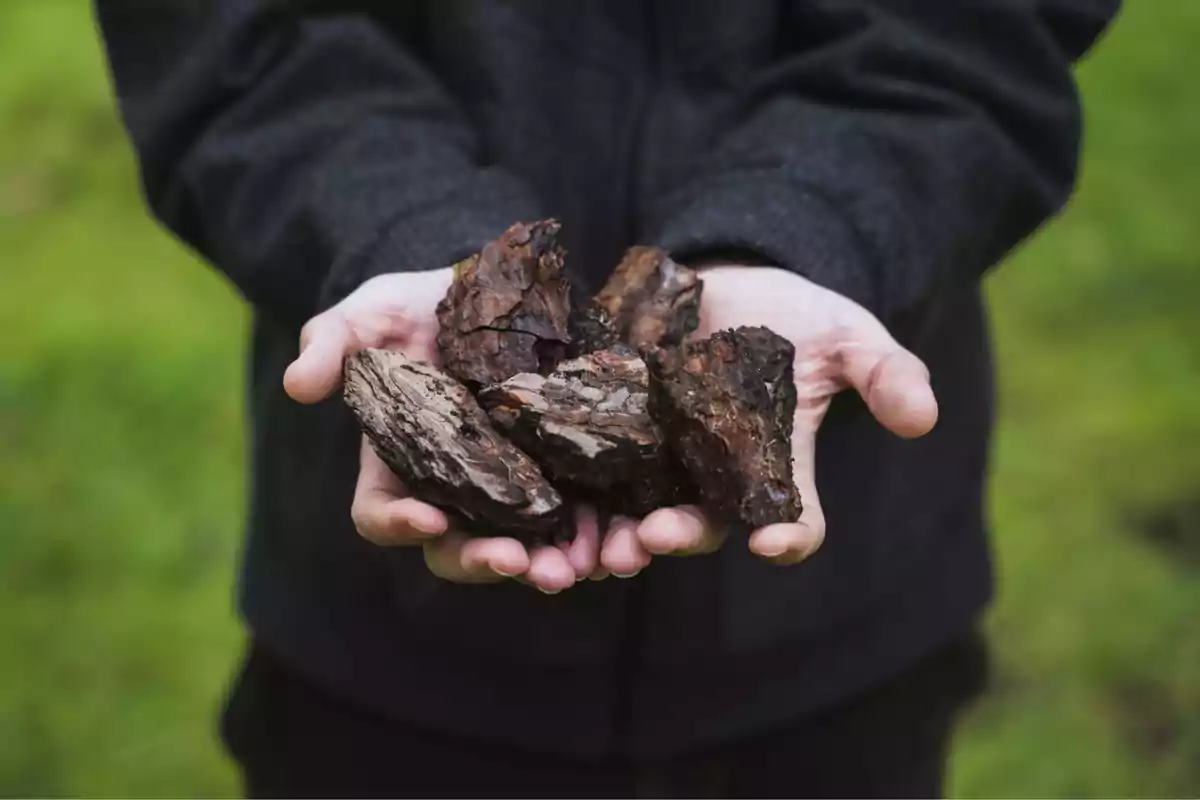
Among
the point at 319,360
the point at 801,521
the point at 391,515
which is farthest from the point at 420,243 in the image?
the point at 801,521

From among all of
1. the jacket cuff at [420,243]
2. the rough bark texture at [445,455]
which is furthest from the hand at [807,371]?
the jacket cuff at [420,243]

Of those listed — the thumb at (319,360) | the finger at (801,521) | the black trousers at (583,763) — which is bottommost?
the black trousers at (583,763)

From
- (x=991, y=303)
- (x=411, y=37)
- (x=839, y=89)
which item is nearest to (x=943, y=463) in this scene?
(x=839, y=89)

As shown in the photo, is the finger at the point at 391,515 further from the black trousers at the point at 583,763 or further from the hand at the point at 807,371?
the black trousers at the point at 583,763

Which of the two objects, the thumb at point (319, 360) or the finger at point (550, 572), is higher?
the thumb at point (319, 360)

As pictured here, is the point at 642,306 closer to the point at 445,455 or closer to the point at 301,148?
the point at 445,455

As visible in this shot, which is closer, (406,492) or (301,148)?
(406,492)
